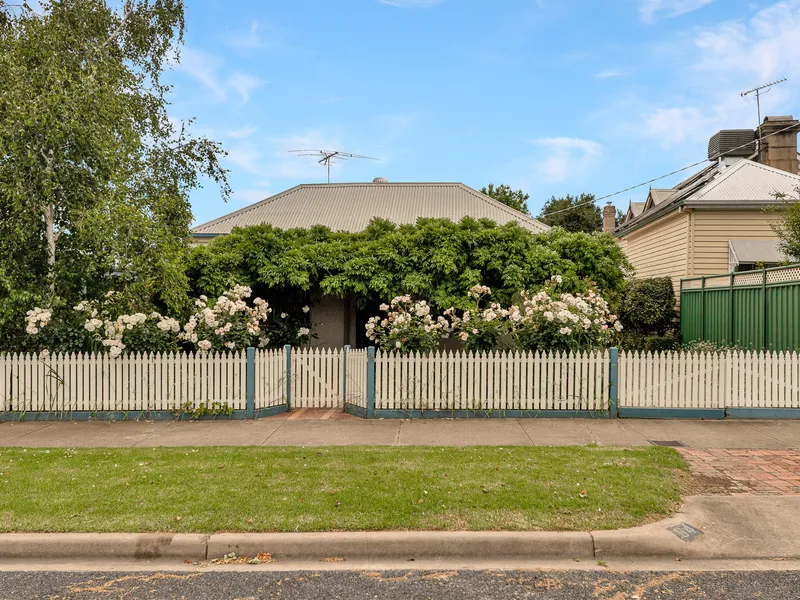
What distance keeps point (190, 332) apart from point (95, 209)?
2.55 meters

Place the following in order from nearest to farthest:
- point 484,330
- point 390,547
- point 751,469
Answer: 1. point 390,547
2. point 751,469
3. point 484,330

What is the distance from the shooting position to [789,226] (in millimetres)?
13266

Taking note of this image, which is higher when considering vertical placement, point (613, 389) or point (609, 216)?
point (609, 216)

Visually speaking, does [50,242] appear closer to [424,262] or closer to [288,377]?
[288,377]

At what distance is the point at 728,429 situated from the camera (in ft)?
26.9

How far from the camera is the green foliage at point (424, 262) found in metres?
11.7

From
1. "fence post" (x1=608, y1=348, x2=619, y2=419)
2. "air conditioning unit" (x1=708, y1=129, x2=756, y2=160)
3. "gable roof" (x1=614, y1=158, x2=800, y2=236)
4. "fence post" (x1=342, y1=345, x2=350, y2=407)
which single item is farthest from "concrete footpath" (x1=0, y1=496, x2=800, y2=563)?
"air conditioning unit" (x1=708, y1=129, x2=756, y2=160)

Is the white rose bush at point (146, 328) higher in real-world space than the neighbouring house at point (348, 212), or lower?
lower

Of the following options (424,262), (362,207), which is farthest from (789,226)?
(362,207)

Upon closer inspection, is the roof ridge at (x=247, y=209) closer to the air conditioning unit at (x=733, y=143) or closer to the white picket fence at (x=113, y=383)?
the white picket fence at (x=113, y=383)

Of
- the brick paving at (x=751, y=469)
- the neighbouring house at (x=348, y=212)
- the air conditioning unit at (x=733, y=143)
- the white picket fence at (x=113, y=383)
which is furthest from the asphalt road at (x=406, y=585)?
the air conditioning unit at (x=733, y=143)

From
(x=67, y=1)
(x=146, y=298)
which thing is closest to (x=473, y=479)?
(x=146, y=298)

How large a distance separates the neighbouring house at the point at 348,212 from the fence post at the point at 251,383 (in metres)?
4.47

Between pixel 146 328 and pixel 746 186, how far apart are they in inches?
638
